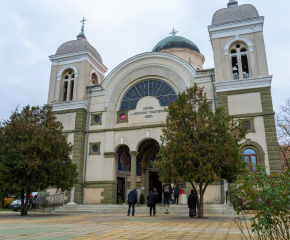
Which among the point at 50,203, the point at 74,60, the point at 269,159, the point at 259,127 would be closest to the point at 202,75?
the point at 259,127

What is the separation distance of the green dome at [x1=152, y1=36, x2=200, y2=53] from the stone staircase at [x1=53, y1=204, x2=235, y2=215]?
60.4 ft

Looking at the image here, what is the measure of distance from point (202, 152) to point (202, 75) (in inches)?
417

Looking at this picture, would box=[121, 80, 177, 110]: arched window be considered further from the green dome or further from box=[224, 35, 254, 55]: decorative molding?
the green dome

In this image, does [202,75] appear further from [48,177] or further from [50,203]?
[50,203]

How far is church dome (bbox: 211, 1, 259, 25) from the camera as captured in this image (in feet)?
71.1

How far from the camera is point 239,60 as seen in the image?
2122cm

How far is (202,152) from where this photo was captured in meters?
12.3

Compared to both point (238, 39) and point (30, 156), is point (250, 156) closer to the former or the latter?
point (238, 39)

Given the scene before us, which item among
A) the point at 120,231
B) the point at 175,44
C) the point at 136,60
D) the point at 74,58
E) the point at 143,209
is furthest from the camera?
the point at 175,44

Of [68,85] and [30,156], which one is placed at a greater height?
[68,85]

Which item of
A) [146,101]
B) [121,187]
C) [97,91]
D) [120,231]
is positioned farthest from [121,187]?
[120,231]

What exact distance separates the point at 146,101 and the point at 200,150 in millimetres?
10577

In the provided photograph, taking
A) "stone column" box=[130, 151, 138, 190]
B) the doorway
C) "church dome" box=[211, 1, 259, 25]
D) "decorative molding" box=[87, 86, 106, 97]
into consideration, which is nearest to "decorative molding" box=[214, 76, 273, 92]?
"church dome" box=[211, 1, 259, 25]

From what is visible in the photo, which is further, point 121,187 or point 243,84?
point 121,187
